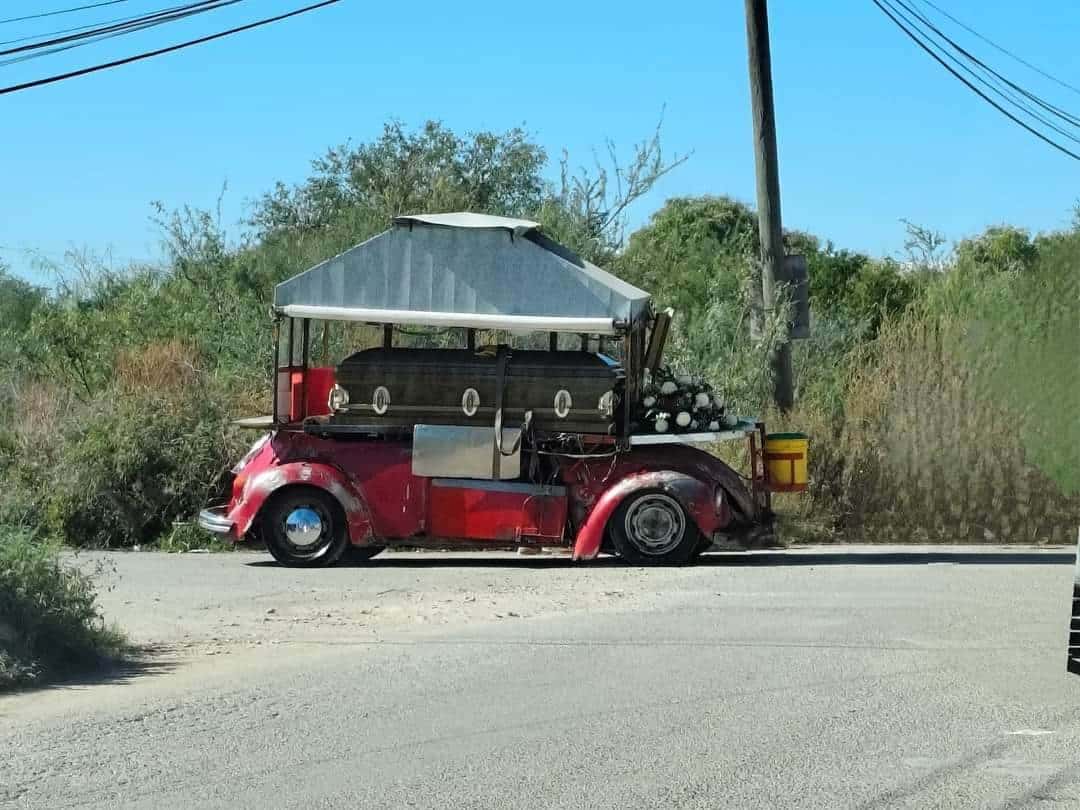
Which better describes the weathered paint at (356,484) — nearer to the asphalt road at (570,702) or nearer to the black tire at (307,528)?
the black tire at (307,528)

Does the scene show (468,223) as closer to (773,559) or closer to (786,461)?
(786,461)

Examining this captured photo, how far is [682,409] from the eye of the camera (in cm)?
1638

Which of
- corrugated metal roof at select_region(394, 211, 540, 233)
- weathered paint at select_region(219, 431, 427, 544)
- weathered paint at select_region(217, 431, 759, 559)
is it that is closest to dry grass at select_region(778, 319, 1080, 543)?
weathered paint at select_region(217, 431, 759, 559)

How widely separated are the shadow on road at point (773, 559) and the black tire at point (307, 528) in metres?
0.34

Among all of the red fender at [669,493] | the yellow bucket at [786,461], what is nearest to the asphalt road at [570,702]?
the red fender at [669,493]

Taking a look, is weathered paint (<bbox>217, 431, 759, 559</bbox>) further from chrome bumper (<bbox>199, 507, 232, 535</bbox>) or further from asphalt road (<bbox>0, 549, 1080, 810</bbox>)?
asphalt road (<bbox>0, 549, 1080, 810</bbox>)

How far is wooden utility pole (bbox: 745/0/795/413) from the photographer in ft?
66.2

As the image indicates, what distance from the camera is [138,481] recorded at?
19.4 m

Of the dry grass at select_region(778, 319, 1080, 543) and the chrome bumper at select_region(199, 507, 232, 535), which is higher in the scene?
the dry grass at select_region(778, 319, 1080, 543)

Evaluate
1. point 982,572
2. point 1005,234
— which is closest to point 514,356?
point 982,572

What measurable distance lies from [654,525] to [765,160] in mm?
6098

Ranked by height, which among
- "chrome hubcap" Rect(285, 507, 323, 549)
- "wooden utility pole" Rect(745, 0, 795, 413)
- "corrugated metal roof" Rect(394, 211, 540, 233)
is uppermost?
"wooden utility pole" Rect(745, 0, 795, 413)

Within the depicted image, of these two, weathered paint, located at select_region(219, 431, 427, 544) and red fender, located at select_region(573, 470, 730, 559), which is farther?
weathered paint, located at select_region(219, 431, 427, 544)

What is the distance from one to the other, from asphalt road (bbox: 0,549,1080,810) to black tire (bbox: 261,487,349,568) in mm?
1857
